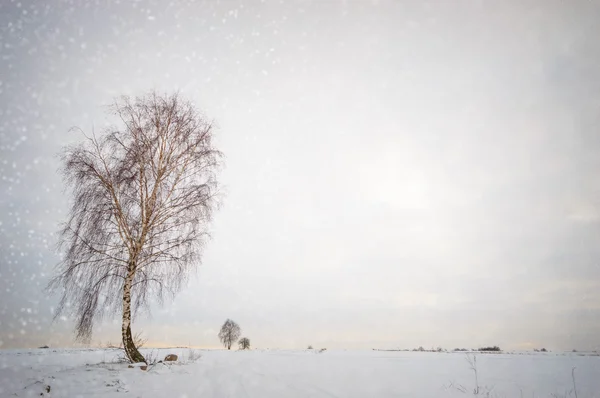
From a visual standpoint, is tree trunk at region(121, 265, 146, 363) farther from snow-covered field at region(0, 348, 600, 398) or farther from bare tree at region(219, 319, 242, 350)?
bare tree at region(219, 319, 242, 350)

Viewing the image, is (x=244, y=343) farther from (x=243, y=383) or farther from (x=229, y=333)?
(x=243, y=383)

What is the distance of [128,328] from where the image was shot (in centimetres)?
988

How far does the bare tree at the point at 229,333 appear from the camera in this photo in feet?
177

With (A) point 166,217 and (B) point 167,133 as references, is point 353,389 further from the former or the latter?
(B) point 167,133

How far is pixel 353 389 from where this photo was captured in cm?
888

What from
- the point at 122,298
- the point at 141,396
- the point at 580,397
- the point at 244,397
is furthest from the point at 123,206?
the point at 580,397

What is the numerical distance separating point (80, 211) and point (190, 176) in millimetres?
3795

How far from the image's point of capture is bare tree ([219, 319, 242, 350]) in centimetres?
5406

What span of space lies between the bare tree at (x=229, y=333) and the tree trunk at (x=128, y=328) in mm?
48493

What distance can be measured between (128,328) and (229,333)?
48.9 m

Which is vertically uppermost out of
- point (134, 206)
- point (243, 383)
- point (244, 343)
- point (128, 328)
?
point (134, 206)

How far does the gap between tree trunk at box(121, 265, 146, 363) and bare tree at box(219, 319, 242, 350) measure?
48493mm

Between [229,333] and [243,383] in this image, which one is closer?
[243,383]

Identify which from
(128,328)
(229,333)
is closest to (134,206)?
(128,328)
